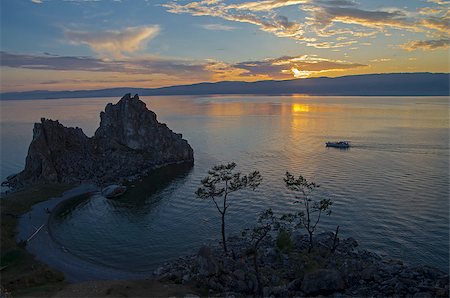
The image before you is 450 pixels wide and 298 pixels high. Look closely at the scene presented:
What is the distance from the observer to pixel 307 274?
44.2m

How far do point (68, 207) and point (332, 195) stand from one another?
201ft

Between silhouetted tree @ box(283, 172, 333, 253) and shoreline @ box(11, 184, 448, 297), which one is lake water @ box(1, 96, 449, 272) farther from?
shoreline @ box(11, 184, 448, 297)

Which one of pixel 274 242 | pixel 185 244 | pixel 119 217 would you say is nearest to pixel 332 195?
pixel 274 242

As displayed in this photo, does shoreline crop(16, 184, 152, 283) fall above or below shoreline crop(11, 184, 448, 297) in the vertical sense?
below

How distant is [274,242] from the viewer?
199 feet

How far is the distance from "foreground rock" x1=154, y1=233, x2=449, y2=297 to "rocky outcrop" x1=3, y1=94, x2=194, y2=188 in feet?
207

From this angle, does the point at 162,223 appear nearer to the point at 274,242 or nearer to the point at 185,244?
the point at 185,244

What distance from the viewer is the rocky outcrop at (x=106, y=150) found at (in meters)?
106

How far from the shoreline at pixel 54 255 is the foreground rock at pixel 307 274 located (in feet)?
25.1

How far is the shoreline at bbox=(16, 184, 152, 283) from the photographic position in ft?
179

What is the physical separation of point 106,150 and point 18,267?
70.2 meters

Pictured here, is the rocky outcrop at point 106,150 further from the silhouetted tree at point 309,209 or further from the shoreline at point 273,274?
the silhouetted tree at point 309,209

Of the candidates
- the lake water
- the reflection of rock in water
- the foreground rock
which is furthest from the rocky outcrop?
the foreground rock

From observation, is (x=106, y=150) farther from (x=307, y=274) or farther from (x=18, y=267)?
(x=307, y=274)
